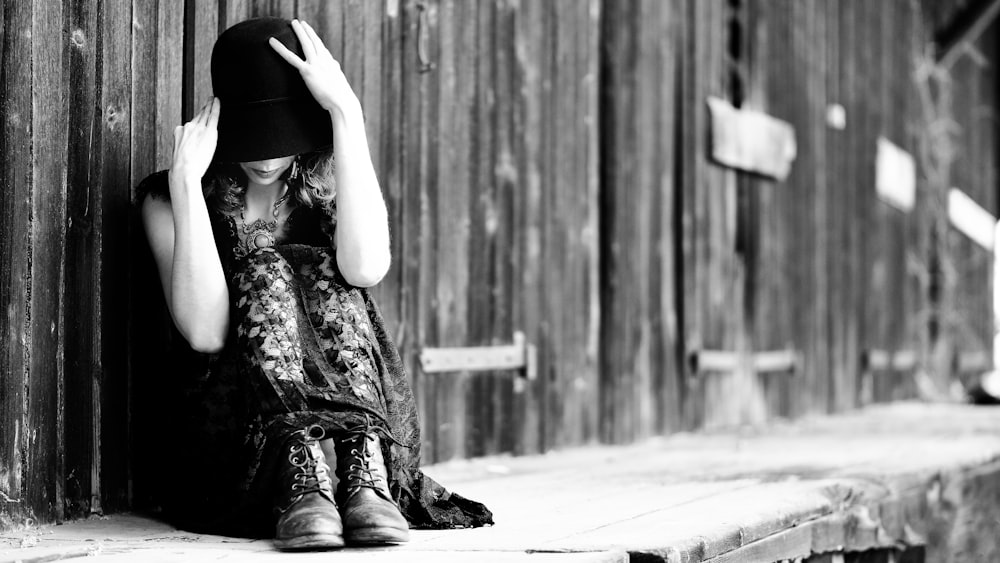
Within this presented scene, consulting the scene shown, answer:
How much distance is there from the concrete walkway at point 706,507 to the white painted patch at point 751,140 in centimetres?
132

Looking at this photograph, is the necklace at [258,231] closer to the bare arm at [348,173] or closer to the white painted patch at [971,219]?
the bare arm at [348,173]

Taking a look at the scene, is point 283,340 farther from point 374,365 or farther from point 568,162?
point 568,162

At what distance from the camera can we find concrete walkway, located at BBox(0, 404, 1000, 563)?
2.43m

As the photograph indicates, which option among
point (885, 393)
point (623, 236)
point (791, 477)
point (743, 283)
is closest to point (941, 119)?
point (885, 393)

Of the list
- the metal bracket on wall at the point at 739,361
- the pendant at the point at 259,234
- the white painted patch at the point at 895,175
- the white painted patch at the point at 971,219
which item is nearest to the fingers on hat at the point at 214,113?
the pendant at the point at 259,234

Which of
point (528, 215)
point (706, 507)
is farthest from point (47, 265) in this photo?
point (528, 215)

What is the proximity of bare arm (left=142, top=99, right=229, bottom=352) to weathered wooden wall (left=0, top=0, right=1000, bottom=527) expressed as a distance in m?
0.27

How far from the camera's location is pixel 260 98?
2801mm

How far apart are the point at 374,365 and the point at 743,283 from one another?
4.21m

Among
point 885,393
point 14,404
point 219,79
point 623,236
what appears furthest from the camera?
point 885,393

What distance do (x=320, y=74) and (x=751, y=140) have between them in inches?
169

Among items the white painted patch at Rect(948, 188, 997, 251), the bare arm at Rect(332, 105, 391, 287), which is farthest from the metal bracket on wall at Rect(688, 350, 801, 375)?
the white painted patch at Rect(948, 188, 997, 251)

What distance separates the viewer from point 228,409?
9.08ft

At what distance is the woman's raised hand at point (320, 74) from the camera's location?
9.00 feet
